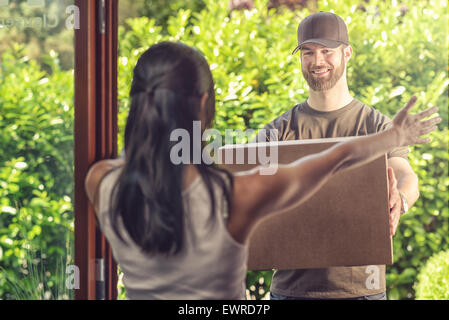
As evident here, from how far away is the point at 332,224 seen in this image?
1.64 metres

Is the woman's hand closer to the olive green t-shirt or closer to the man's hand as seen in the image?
the man's hand

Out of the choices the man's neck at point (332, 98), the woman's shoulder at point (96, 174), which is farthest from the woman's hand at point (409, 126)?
the woman's shoulder at point (96, 174)

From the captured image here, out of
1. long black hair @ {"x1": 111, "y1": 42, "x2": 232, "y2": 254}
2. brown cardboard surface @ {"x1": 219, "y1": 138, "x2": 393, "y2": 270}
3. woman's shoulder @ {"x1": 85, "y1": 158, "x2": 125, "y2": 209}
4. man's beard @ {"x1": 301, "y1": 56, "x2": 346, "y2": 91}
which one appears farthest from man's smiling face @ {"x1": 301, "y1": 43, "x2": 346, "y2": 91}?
woman's shoulder @ {"x1": 85, "y1": 158, "x2": 125, "y2": 209}

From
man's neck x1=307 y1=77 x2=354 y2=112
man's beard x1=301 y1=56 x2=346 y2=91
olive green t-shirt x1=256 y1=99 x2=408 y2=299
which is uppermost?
man's beard x1=301 y1=56 x2=346 y2=91

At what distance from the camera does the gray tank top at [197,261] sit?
1.49 metres

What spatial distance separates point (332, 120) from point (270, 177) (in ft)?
1.84

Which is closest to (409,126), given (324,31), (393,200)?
(393,200)

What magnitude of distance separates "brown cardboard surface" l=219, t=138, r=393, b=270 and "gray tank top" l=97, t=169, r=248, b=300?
16cm

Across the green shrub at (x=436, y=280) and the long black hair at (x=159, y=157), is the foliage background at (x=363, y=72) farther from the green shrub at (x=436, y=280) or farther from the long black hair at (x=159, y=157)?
the long black hair at (x=159, y=157)

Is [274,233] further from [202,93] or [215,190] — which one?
[202,93]

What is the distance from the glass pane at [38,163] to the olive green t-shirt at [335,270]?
2.55 feet

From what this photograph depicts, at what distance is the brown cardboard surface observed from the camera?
162 cm

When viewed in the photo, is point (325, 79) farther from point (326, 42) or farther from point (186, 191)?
point (186, 191)
